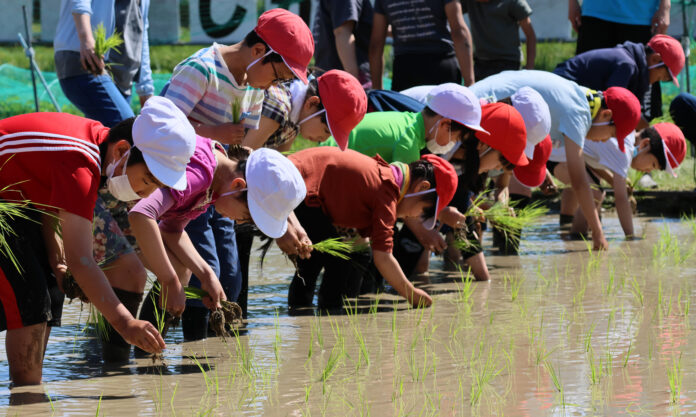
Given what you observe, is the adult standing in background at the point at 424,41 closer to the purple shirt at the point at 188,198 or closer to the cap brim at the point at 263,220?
the purple shirt at the point at 188,198

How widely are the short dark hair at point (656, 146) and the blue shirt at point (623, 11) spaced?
1007 mm

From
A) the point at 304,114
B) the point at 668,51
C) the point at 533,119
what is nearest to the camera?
the point at 304,114

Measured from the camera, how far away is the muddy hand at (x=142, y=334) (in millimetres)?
3182

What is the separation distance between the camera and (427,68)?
22.4ft

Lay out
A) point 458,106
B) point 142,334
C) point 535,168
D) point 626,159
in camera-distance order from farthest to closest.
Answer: point 626,159 < point 535,168 < point 458,106 < point 142,334

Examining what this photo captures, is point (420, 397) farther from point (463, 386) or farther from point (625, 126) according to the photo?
point (625, 126)

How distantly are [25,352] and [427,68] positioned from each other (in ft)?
13.4

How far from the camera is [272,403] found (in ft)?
10.5

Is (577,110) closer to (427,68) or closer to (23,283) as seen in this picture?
(427,68)

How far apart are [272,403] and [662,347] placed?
1595mm

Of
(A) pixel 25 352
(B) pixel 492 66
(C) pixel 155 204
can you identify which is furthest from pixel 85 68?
(B) pixel 492 66

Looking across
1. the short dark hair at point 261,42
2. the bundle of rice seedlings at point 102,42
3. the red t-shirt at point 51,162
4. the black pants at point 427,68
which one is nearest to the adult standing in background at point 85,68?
the bundle of rice seedlings at point 102,42

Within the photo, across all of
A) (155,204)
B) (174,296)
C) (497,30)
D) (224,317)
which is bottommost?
(224,317)

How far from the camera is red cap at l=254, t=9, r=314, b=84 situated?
441cm
